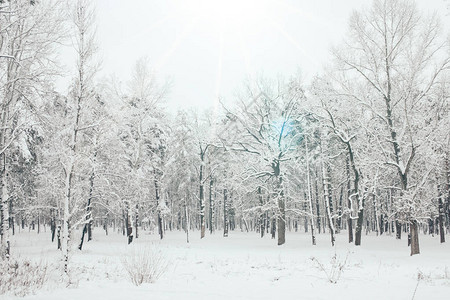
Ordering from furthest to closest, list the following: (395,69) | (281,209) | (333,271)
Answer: (281,209) < (395,69) < (333,271)

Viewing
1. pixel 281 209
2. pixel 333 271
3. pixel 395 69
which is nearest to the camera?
pixel 333 271

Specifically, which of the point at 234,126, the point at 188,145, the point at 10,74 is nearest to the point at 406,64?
the point at 234,126

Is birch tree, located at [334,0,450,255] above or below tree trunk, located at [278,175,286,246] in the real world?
above

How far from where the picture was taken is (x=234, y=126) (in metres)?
27.0

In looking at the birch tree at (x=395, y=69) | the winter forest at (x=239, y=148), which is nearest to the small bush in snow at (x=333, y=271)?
the winter forest at (x=239, y=148)

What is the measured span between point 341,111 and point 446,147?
6.38 m

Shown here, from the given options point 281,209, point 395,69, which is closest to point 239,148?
point 281,209

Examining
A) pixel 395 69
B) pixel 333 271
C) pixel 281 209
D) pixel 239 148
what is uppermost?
pixel 395 69

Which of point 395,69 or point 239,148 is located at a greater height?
point 395,69

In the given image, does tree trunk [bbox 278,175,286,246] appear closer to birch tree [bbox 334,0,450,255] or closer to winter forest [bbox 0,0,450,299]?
winter forest [bbox 0,0,450,299]

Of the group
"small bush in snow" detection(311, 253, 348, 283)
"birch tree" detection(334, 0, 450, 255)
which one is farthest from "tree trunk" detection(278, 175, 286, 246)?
"small bush in snow" detection(311, 253, 348, 283)

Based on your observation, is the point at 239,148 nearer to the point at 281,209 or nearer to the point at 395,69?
the point at 281,209

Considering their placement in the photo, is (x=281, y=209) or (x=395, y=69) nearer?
(x=395, y=69)

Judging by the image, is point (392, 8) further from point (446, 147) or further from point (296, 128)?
point (296, 128)
